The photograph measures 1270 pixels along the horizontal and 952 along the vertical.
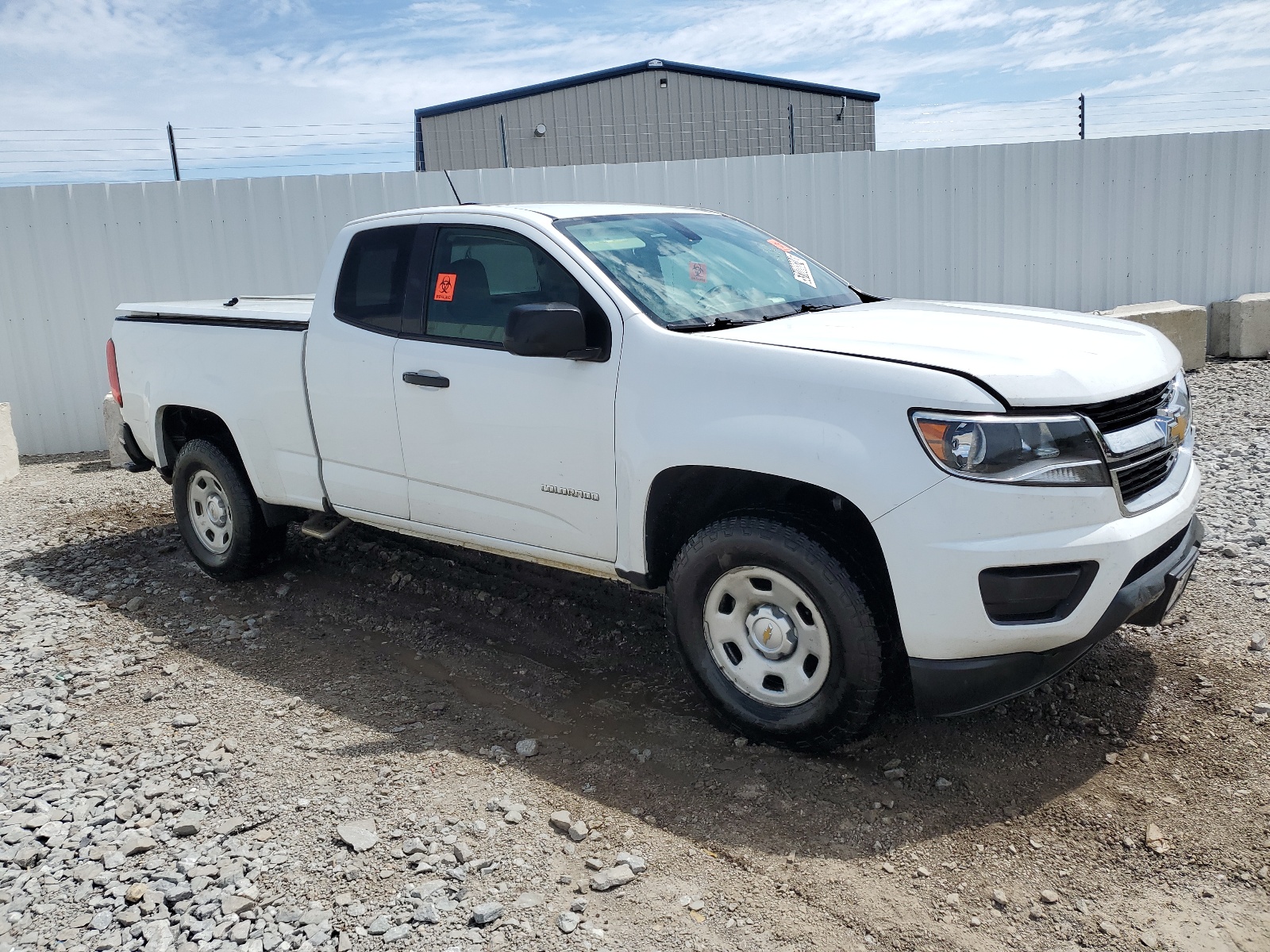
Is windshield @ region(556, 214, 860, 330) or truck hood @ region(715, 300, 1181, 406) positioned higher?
windshield @ region(556, 214, 860, 330)

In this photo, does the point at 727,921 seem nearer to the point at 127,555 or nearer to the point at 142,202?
the point at 127,555

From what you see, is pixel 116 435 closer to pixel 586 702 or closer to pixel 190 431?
pixel 190 431

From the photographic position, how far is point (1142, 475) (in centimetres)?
335

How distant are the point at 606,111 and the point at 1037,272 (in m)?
10.6

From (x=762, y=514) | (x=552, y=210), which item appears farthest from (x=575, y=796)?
(x=552, y=210)

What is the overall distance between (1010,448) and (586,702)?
2.04 m

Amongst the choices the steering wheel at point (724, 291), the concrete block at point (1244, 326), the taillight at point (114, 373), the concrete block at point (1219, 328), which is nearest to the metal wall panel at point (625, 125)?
the concrete block at point (1219, 328)

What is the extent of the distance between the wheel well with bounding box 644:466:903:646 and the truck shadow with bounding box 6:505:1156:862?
1.78 feet

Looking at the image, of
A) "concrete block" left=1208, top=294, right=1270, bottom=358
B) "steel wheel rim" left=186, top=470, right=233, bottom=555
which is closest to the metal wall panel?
"concrete block" left=1208, top=294, right=1270, bottom=358

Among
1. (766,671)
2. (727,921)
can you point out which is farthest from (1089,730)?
(727,921)

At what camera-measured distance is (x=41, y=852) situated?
3297 mm

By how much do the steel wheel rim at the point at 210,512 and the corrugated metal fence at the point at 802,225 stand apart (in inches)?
189

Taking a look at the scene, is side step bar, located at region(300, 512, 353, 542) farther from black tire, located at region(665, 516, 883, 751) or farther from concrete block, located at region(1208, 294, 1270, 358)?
concrete block, located at region(1208, 294, 1270, 358)

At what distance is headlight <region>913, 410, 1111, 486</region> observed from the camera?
304 cm
